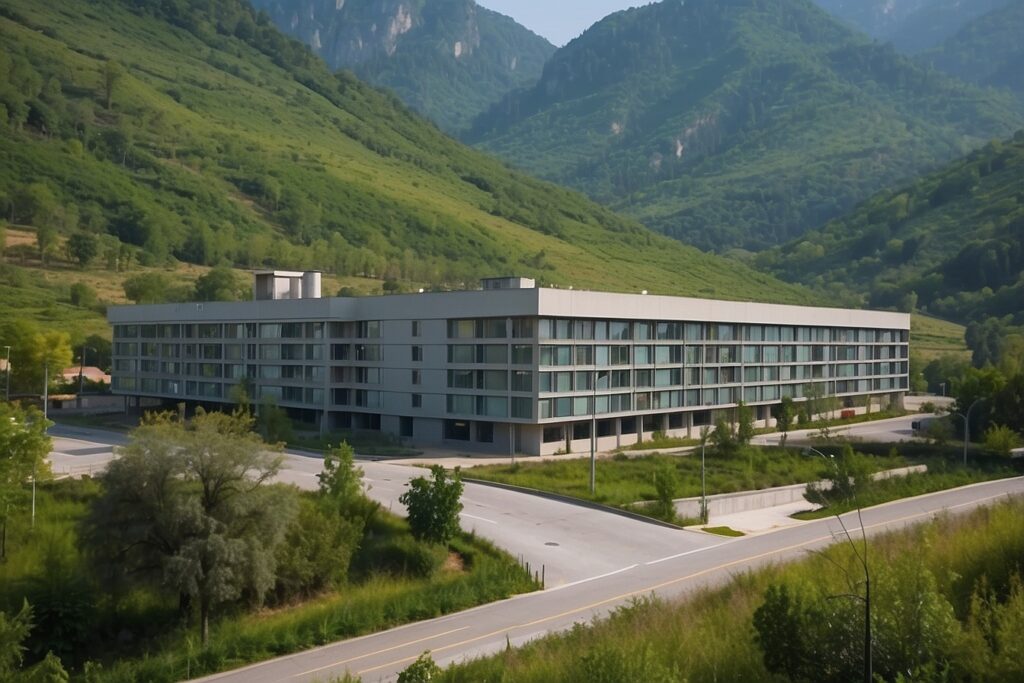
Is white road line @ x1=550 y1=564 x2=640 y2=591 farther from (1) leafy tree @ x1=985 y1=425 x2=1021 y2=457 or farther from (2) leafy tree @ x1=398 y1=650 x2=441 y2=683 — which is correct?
(1) leafy tree @ x1=985 y1=425 x2=1021 y2=457

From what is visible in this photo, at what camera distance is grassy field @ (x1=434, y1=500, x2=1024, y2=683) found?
1650 centimetres

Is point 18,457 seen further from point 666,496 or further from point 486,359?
point 486,359

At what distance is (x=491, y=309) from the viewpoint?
207ft

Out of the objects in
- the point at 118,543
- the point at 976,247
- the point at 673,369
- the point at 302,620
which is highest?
the point at 976,247

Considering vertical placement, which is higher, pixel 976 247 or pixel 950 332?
pixel 976 247

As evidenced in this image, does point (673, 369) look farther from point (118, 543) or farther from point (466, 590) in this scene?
point (118, 543)

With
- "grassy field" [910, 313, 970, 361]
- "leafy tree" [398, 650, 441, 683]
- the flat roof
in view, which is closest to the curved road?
"leafy tree" [398, 650, 441, 683]

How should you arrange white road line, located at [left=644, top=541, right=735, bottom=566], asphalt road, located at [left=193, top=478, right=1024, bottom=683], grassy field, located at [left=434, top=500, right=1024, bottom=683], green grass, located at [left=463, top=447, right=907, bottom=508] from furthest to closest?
1. green grass, located at [left=463, top=447, right=907, bottom=508]
2. white road line, located at [left=644, top=541, right=735, bottom=566]
3. asphalt road, located at [left=193, top=478, right=1024, bottom=683]
4. grassy field, located at [left=434, top=500, right=1024, bottom=683]

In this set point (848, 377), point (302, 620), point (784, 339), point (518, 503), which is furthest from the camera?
point (848, 377)

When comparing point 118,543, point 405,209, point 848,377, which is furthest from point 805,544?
point 405,209

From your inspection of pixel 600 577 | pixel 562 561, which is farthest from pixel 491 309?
pixel 600 577

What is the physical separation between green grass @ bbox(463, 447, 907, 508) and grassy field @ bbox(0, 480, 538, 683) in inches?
467

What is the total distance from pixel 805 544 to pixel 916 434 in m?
41.1

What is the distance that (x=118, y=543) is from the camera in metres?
30.9
